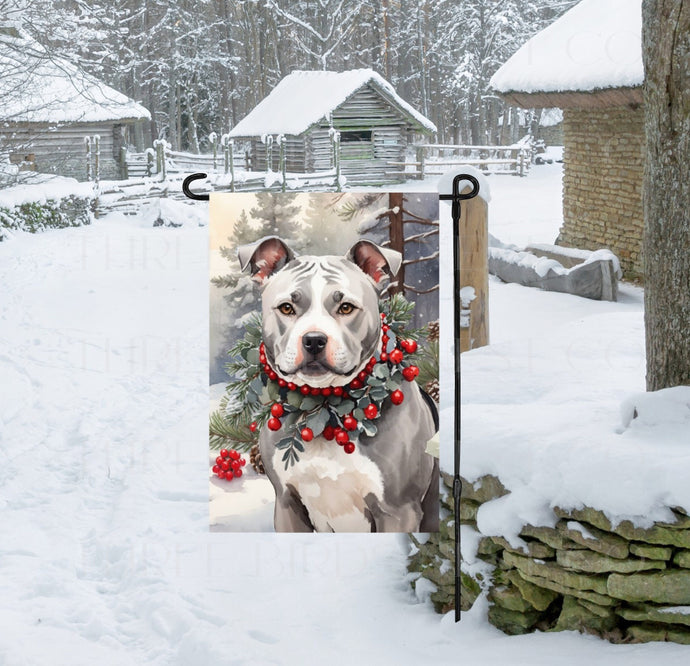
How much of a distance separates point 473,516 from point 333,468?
4.21ft

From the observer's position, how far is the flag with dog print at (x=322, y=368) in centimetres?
286

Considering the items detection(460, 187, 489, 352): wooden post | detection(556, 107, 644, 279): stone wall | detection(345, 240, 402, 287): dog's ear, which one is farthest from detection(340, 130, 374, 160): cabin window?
detection(345, 240, 402, 287): dog's ear

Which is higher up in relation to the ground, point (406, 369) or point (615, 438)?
point (406, 369)

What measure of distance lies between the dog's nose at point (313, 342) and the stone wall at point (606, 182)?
9555mm

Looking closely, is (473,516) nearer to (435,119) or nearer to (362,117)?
(362,117)

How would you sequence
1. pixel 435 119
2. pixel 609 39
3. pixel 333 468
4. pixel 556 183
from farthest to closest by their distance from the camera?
pixel 435 119
pixel 556 183
pixel 609 39
pixel 333 468

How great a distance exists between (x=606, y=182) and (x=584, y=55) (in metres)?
1.65

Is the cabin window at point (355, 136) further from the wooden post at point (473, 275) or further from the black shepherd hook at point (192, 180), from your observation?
the black shepherd hook at point (192, 180)

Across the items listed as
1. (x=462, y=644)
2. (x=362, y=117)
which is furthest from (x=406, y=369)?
(x=362, y=117)

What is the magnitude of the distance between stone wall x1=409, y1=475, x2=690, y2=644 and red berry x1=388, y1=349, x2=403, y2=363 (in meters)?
1.19

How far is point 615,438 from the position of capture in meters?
3.86

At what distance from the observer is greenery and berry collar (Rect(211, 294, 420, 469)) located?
2873mm

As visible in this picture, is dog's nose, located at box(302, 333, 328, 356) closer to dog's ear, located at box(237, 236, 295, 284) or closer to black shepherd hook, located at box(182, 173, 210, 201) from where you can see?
dog's ear, located at box(237, 236, 295, 284)

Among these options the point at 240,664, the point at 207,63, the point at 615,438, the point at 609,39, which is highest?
the point at 207,63
